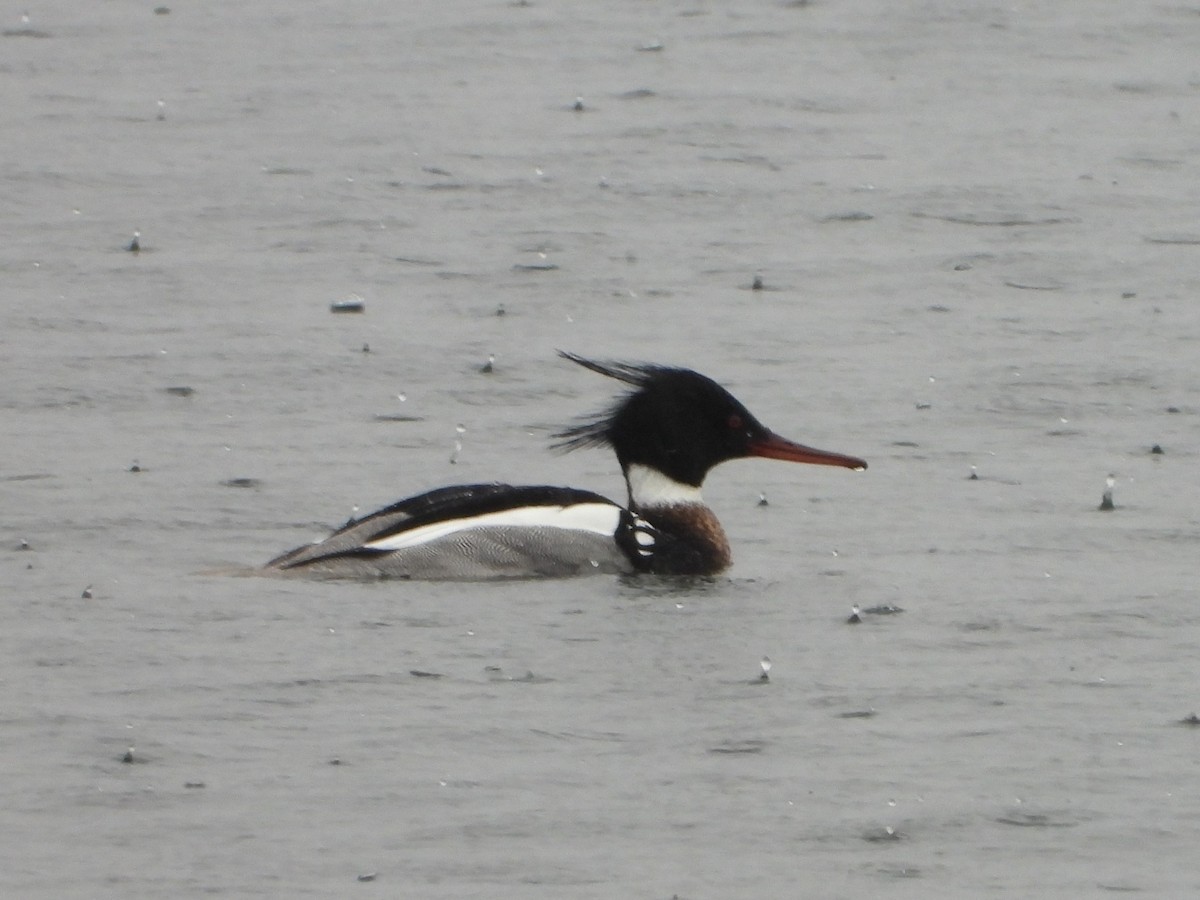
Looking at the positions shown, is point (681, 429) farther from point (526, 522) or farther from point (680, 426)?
point (526, 522)

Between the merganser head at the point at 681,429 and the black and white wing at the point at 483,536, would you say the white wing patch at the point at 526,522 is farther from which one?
the merganser head at the point at 681,429

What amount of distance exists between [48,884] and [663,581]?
4752mm

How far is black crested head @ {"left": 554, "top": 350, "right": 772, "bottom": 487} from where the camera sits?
1198 centimetres

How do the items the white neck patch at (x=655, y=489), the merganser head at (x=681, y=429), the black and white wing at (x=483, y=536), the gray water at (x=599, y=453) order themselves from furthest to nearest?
1. the merganser head at (x=681, y=429)
2. the white neck patch at (x=655, y=489)
3. the black and white wing at (x=483, y=536)
4. the gray water at (x=599, y=453)

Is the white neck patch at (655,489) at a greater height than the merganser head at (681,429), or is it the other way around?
the merganser head at (681,429)

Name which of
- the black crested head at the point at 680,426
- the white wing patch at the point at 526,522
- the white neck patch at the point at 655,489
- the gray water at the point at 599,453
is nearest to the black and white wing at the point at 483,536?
the white wing patch at the point at 526,522

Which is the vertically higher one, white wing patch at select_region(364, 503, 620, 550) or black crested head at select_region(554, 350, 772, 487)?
black crested head at select_region(554, 350, 772, 487)

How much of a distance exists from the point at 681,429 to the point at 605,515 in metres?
0.71

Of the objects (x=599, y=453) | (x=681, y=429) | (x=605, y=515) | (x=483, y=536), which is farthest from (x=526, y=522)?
(x=599, y=453)

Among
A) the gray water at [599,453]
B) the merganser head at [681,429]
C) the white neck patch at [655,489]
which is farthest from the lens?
the merganser head at [681,429]

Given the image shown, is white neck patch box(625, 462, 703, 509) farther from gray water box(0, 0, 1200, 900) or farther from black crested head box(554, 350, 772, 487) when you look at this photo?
gray water box(0, 0, 1200, 900)

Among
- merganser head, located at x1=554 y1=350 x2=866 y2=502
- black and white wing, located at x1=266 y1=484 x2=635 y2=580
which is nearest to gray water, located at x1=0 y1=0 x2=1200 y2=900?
black and white wing, located at x1=266 y1=484 x2=635 y2=580

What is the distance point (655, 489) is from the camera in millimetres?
12016

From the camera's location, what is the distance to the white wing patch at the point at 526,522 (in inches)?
437
